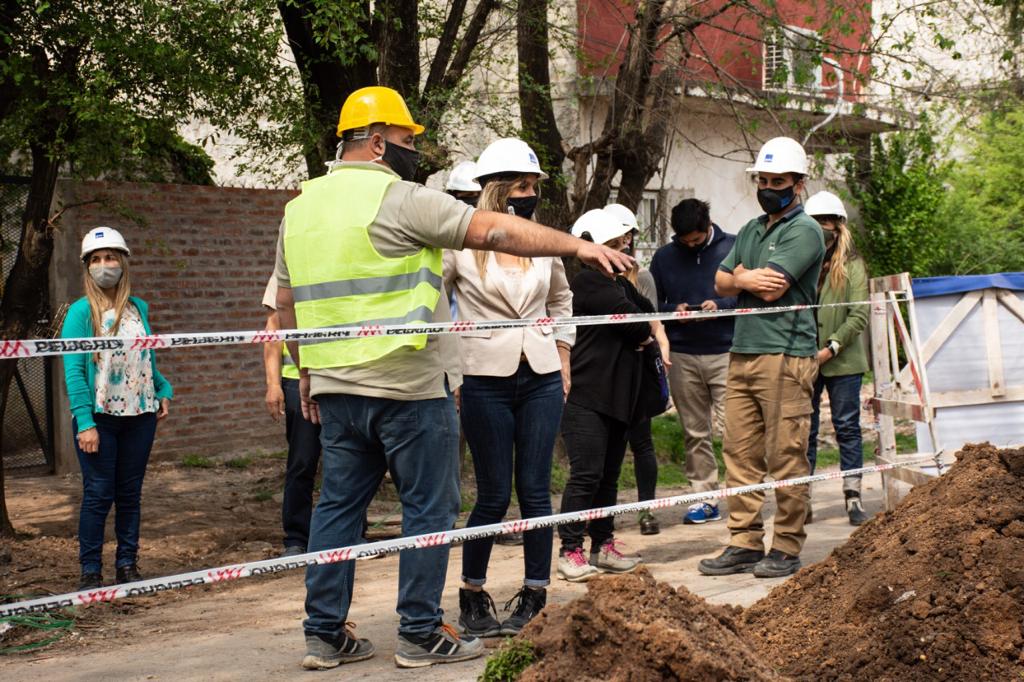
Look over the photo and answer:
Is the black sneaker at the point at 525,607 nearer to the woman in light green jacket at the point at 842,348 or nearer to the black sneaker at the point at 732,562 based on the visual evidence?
the black sneaker at the point at 732,562

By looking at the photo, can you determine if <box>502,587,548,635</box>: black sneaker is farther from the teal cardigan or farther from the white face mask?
the white face mask

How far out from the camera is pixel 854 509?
8234mm

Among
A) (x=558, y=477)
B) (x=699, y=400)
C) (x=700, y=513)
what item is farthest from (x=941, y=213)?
(x=700, y=513)

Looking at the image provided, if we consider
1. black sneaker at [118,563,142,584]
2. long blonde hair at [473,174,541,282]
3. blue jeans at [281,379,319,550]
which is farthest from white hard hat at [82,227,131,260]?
long blonde hair at [473,174,541,282]

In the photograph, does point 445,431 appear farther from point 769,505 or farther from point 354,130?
point 769,505

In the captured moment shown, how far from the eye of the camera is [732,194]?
18891 millimetres

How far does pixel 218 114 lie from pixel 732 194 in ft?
38.0

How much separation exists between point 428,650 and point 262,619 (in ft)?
5.31

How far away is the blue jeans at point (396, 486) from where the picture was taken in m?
4.60

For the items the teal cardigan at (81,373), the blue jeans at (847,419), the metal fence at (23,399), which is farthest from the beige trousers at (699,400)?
the metal fence at (23,399)

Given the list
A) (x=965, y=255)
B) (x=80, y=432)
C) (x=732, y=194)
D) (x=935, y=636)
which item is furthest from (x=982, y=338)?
(x=965, y=255)

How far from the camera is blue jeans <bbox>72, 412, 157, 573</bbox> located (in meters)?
6.40

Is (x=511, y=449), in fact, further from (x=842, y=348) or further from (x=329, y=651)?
(x=842, y=348)

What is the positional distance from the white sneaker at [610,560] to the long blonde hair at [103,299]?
117 inches
